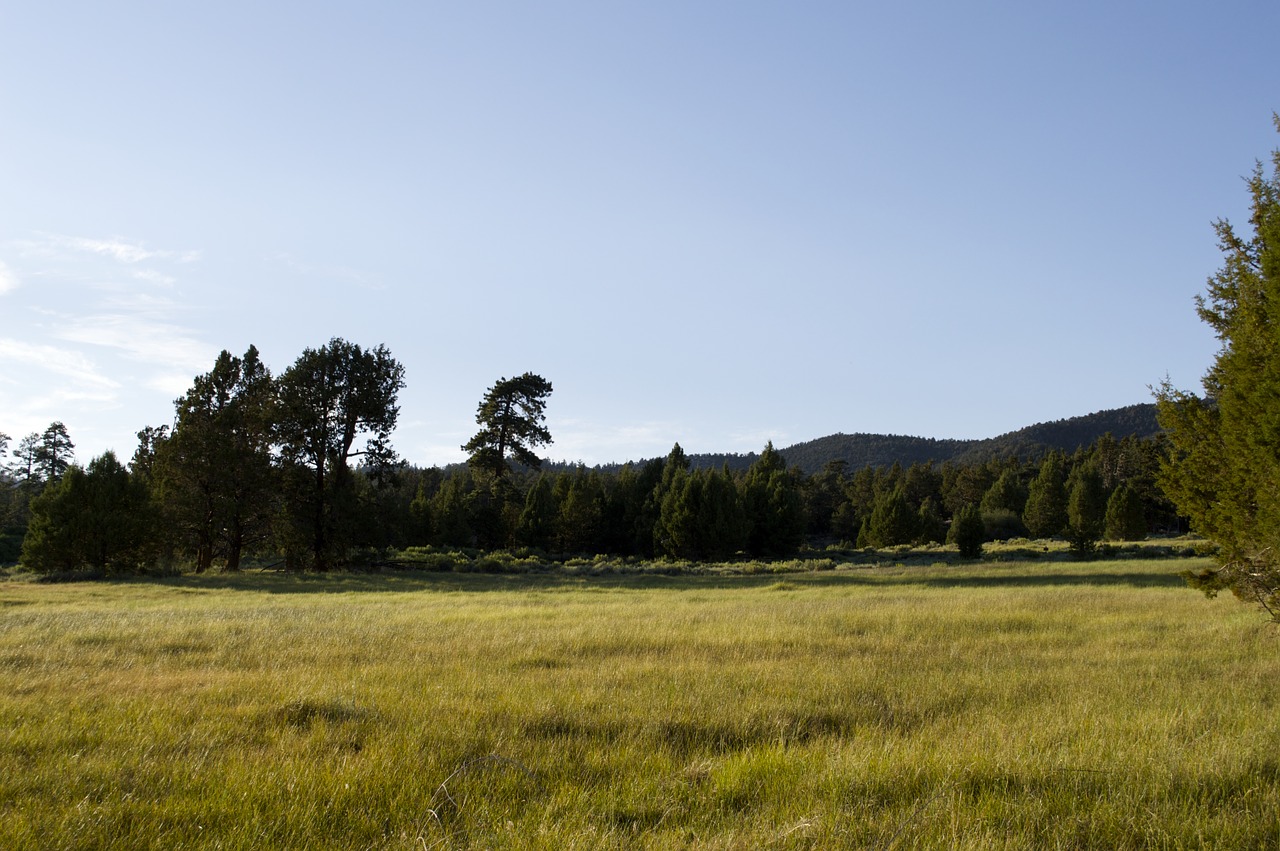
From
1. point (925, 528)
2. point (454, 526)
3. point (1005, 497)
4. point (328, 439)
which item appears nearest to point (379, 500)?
point (328, 439)

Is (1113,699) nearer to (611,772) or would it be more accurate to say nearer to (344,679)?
(611,772)

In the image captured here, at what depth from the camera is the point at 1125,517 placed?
6538 centimetres

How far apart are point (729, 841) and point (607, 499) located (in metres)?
67.5

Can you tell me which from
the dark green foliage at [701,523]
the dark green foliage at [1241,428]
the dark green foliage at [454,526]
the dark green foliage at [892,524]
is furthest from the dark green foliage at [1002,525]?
the dark green foliage at [1241,428]

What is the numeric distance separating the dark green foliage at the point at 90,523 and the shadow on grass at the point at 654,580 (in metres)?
3.60

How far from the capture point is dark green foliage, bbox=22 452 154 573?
32125 mm

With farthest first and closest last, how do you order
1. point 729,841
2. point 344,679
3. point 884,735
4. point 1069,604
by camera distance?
point 1069,604, point 344,679, point 884,735, point 729,841

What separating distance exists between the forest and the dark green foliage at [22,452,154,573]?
0.20 ft

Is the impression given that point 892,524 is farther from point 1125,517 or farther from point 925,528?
point 1125,517

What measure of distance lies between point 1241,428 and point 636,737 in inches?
419

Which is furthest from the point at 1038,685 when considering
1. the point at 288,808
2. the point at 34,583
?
the point at 34,583

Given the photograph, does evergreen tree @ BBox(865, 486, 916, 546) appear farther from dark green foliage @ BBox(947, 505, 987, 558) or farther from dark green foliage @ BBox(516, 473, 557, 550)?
dark green foliage @ BBox(516, 473, 557, 550)

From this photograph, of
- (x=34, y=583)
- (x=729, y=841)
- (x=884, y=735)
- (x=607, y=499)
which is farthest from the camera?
(x=607, y=499)

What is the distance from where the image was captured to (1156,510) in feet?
284
